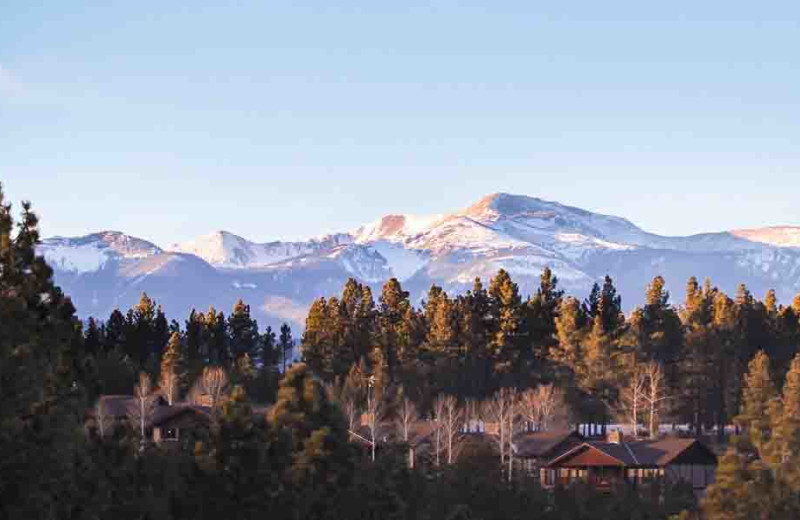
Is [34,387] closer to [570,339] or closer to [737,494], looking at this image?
[737,494]

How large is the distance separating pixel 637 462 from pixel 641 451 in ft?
6.22

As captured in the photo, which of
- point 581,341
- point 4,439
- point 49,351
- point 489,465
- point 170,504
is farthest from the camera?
point 581,341

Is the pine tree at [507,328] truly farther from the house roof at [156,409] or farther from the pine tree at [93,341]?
the pine tree at [93,341]

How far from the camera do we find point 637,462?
119125mm

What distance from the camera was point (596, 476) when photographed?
389 feet

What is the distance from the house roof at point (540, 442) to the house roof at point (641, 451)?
344 centimetres

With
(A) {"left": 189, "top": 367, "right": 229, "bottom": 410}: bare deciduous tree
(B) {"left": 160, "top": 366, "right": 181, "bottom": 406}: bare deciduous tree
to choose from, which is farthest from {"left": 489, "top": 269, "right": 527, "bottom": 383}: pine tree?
(B) {"left": 160, "top": 366, "right": 181, "bottom": 406}: bare deciduous tree

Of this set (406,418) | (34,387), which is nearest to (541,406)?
(406,418)


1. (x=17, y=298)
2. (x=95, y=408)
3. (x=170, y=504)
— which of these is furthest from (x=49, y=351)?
(x=95, y=408)

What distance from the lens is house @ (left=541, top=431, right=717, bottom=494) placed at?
4663 inches

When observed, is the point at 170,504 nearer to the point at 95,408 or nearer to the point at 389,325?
the point at 95,408

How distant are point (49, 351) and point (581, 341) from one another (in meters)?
89.5

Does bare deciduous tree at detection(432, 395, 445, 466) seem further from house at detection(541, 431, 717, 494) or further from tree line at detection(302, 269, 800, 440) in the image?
house at detection(541, 431, 717, 494)

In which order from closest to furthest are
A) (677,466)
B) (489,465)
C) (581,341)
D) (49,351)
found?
(49,351) → (489,465) → (677,466) → (581,341)
